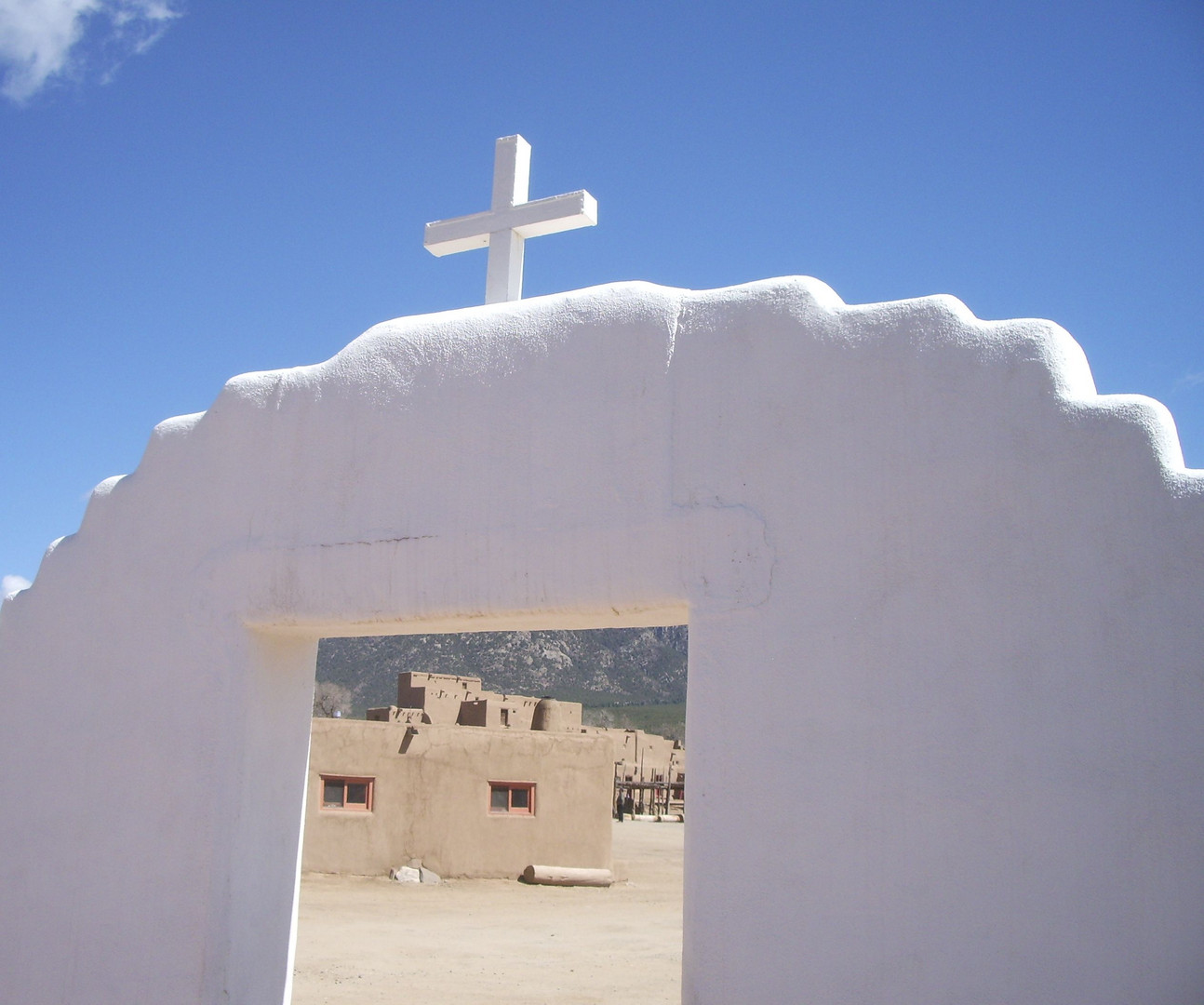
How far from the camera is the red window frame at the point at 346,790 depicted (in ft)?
52.8

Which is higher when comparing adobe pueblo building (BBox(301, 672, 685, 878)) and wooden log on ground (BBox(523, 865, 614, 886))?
adobe pueblo building (BBox(301, 672, 685, 878))

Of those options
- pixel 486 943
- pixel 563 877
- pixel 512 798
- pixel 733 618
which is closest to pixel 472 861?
pixel 512 798

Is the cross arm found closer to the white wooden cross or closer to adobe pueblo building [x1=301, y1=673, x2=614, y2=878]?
the white wooden cross

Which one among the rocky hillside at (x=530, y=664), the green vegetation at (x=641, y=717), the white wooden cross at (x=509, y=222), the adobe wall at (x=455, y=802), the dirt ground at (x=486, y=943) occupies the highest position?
the rocky hillside at (x=530, y=664)

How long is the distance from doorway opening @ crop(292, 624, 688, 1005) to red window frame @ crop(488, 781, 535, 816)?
2 centimetres

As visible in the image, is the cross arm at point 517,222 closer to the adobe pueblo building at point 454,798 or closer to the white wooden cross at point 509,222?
the white wooden cross at point 509,222

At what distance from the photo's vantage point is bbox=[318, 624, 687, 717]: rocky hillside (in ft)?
211

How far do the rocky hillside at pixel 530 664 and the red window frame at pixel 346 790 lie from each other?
43680 millimetres

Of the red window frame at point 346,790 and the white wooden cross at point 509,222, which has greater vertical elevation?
the white wooden cross at point 509,222

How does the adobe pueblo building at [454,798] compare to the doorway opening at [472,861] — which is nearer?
the doorway opening at [472,861]

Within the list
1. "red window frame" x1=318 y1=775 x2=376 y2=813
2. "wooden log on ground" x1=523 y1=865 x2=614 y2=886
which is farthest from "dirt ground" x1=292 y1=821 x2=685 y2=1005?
"red window frame" x1=318 y1=775 x2=376 y2=813

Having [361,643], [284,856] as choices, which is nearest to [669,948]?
[284,856]

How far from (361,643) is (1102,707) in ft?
230

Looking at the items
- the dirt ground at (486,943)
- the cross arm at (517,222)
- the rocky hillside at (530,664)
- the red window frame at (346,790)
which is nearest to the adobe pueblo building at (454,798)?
the red window frame at (346,790)
